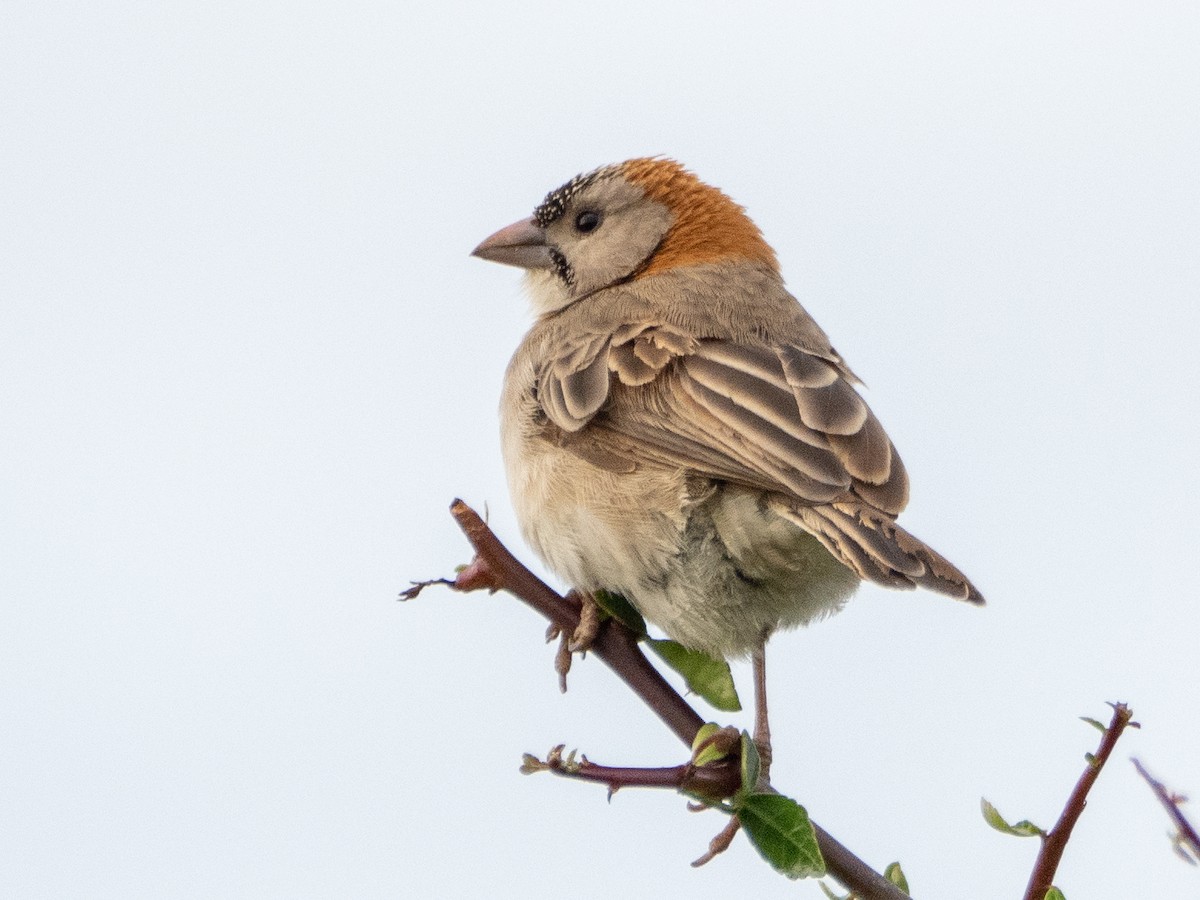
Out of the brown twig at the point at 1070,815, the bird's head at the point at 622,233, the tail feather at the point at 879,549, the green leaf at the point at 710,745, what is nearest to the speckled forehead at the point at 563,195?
the bird's head at the point at 622,233

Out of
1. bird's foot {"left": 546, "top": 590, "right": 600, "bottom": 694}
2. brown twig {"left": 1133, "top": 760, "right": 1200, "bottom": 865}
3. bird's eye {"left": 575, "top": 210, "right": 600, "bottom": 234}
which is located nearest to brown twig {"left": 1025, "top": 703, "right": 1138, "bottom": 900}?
brown twig {"left": 1133, "top": 760, "right": 1200, "bottom": 865}

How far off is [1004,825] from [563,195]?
4767 mm

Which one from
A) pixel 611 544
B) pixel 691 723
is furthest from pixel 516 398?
pixel 691 723

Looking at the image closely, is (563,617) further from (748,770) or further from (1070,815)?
(1070,815)

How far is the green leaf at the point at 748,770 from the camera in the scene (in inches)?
138

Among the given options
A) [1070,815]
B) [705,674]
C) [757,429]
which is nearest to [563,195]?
[757,429]

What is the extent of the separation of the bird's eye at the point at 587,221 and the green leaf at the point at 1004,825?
4.55m

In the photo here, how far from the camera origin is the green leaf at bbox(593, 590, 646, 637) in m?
5.13

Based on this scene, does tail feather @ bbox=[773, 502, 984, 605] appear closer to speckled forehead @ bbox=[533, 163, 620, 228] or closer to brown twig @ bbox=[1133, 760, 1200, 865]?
brown twig @ bbox=[1133, 760, 1200, 865]

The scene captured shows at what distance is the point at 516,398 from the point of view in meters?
6.08

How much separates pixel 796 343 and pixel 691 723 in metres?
2.55

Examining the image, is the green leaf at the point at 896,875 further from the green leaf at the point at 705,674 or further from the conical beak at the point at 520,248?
the conical beak at the point at 520,248

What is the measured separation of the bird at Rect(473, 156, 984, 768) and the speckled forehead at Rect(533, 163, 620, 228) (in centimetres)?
108

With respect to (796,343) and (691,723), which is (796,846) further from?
(796,343)
